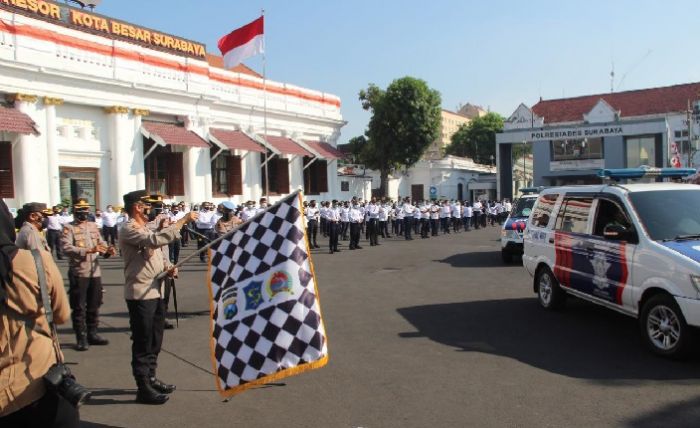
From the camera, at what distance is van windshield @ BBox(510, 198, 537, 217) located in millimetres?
15846

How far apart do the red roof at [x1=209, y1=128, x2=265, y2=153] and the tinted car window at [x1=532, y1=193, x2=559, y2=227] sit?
20.6 meters

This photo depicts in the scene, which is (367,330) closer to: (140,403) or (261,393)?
(261,393)

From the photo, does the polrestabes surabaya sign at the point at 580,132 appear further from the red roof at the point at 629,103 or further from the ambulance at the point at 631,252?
the ambulance at the point at 631,252

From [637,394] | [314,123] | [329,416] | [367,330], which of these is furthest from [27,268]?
[314,123]

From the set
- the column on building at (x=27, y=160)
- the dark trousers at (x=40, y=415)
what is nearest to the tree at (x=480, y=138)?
the column on building at (x=27, y=160)

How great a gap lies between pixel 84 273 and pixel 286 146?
80.9 feet

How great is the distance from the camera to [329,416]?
5055 millimetres

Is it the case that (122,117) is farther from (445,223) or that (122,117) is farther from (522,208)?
(522,208)

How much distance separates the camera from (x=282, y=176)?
33625 millimetres

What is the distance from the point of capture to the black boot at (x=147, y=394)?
5.48 metres

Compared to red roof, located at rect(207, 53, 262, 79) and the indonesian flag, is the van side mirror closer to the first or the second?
the indonesian flag

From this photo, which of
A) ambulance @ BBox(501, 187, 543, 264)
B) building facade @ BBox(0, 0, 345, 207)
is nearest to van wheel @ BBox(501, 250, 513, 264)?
ambulance @ BBox(501, 187, 543, 264)

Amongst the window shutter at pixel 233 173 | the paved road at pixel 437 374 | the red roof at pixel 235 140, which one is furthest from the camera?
the window shutter at pixel 233 173

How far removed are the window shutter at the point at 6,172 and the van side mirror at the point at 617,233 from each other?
66.0ft
